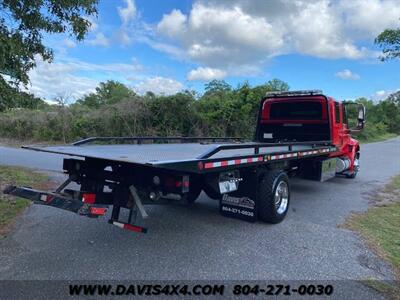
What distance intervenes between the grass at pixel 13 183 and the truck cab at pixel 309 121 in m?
5.79

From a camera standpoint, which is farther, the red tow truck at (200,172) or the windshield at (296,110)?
the windshield at (296,110)

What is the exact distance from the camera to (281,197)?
591cm

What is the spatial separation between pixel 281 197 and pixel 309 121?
11.4 ft

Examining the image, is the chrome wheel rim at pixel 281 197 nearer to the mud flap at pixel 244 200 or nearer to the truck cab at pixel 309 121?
the mud flap at pixel 244 200

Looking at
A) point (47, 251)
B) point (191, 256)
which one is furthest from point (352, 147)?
point (47, 251)

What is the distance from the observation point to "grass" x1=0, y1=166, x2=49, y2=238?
5477 mm

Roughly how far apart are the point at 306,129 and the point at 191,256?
565 cm

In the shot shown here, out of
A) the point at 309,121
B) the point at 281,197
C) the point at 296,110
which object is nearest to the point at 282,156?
the point at 281,197

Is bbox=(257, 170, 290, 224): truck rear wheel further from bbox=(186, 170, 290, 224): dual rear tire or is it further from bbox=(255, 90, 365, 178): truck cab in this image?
bbox=(255, 90, 365, 178): truck cab

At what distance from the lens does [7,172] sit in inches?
375

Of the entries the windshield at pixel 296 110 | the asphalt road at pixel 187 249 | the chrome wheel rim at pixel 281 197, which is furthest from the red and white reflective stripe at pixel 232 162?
the windshield at pixel 296 110

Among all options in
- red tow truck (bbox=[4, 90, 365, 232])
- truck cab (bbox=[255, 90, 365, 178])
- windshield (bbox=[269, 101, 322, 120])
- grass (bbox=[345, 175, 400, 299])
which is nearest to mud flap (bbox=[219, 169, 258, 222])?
red tow truck (bbox=[4, 90, 365, 232])

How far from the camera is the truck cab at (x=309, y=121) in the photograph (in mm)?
8539

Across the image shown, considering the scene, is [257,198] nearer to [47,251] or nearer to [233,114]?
[47,251]
